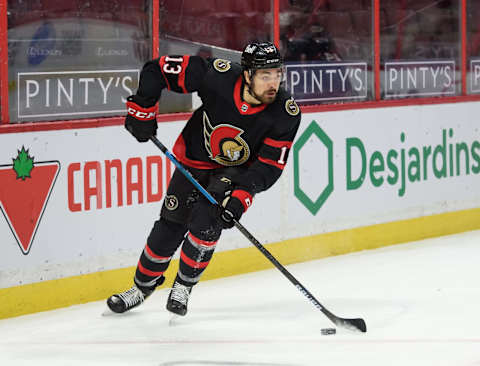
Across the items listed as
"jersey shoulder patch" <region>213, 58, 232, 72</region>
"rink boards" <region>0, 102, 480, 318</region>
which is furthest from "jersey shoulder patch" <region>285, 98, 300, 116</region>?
"rink boards" <region>0, 102, 480, 318</region>

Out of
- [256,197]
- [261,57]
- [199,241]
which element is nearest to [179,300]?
[199,241]

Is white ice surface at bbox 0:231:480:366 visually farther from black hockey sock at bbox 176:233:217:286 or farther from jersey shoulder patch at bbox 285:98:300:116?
jersey shoulder patch at bbox 285:98:300:116

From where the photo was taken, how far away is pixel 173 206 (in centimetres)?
468

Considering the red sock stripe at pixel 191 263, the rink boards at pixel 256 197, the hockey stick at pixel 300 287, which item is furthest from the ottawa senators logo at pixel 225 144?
the rink boards at pixel 256 197

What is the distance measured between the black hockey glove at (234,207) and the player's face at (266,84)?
0.37m

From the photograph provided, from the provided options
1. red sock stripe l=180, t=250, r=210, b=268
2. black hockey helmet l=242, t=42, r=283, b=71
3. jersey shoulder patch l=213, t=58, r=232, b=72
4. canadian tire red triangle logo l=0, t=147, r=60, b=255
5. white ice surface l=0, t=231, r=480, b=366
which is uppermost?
black hockey helmet l=242, t=42, r=283, b=71

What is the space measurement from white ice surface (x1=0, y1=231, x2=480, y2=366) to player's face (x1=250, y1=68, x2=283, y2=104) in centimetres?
94

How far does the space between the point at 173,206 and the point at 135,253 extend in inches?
32.9

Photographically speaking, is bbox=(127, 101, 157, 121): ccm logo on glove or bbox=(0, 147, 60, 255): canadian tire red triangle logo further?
bbox=(0, 147, 60, 255): canadian tire red triangle logo

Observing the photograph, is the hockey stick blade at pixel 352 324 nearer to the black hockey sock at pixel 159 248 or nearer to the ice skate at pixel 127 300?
the black hockey sock at pixel 159 248

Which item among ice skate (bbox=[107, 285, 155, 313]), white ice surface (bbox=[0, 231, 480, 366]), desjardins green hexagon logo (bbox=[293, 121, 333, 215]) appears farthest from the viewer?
desjardins green hexagon logo (bbox=[293, 121, 333, 215])

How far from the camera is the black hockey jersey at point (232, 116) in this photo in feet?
14.6

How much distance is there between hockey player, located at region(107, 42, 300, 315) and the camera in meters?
4.43

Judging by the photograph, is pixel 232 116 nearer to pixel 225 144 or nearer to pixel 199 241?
pixel 225 144
